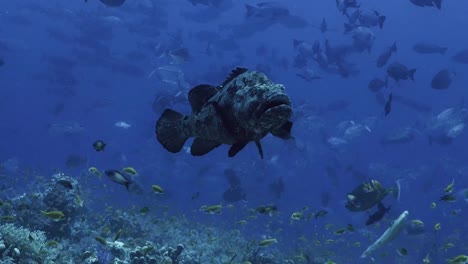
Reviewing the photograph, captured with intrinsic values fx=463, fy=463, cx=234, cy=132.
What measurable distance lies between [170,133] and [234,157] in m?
32.9

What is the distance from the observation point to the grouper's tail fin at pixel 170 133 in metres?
4.52

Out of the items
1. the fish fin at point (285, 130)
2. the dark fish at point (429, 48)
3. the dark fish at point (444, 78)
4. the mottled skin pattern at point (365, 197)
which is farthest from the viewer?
the dark fish at point (429, 48)

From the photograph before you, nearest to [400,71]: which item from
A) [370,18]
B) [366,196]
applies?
[370,18]

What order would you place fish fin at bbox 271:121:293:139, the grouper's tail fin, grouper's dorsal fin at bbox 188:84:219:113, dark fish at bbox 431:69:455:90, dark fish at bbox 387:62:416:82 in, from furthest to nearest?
dark fish at bbox 431:69:455:90 < dark fish at bbox 387:62:416:82 < the grouper's tail fin < grouper's dorsal fin at bbox 188:84:219:113 < fish fin at bbox 271:121:293:139

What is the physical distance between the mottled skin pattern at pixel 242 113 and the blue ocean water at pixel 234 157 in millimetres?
5425

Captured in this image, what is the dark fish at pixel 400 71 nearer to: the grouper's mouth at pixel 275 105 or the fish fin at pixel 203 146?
the fish fin at pixel 203 146

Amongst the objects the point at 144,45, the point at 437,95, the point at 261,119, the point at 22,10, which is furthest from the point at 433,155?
the point at 261,119

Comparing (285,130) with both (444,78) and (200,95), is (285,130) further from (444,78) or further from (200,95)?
(444,78)

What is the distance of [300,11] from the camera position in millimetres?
84562

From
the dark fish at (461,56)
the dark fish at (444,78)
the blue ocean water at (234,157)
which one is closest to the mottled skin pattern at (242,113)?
the blue ocean water at (234,157)

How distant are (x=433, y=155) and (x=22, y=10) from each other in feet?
214

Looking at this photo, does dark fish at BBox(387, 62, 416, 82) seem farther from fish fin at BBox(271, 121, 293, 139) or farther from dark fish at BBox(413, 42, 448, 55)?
dark fish at BBox(413, 42, 448, 55)

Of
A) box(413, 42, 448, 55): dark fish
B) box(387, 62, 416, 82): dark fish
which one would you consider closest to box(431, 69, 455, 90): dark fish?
box(387, 62, 416, 82): dark fish

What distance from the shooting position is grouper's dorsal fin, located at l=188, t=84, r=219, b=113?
14.3ft
